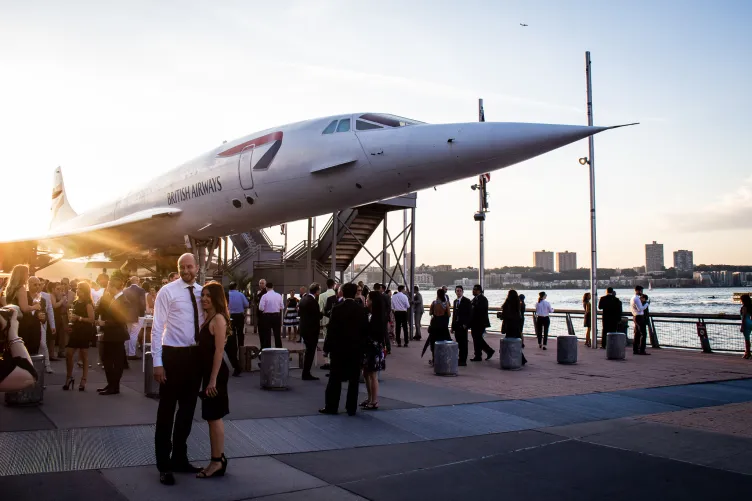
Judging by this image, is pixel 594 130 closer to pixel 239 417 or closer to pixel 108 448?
pixel 239 417

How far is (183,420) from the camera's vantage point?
17.6 ft

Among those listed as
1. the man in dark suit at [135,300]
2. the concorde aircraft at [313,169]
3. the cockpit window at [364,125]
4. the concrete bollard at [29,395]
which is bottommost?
the concrete bollard at [29,395]

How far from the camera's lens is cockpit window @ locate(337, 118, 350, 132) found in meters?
10.8

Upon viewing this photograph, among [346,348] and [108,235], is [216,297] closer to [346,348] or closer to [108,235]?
[346,348]

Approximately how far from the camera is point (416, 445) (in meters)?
6.56

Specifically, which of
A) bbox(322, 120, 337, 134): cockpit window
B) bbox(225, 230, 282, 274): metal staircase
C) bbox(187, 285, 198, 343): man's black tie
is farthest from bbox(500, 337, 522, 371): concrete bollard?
bbox(225, 230, 282, 274): metal staircase

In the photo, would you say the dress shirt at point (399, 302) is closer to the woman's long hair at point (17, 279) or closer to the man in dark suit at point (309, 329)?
the man in dark suit at point (309, 329)

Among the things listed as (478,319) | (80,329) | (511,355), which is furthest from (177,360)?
(478,319)

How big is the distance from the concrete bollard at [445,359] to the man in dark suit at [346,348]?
405cm

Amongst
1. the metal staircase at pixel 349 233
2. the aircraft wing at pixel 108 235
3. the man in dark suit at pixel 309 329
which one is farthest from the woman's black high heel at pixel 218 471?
the metal staircase at pixel 349 233

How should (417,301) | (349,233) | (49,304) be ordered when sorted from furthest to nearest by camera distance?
1. (349,233)
2. (417,301)
3. (49,304)

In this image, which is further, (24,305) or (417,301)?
(417,301)

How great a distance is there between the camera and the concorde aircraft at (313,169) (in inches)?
365

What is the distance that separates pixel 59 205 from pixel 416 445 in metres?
28.8
